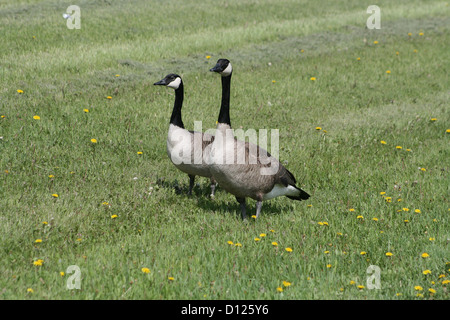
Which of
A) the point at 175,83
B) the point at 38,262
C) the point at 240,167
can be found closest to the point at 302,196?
the point at 240,167

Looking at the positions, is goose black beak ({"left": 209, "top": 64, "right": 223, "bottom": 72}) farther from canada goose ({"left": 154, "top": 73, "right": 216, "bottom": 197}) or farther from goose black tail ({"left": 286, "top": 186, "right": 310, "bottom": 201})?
goose black tail ({"left": 286, "top": 186, "right": 310, "bottom": 201})

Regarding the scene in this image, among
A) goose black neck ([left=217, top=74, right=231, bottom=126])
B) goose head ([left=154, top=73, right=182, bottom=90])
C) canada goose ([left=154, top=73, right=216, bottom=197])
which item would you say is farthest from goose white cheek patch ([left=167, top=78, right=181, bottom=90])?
goose black neck ([left=217, top=74, right=231, bottom=126])

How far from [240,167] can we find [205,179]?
2373 millimetres

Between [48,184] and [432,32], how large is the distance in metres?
16.3

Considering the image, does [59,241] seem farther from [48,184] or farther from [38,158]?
[38,158]

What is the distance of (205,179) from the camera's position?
866 cm

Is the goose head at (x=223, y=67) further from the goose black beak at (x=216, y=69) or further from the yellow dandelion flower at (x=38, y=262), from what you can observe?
the yellow dandelion flower at (x=38, y=262)

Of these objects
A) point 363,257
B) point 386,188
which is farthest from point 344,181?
point 363,257

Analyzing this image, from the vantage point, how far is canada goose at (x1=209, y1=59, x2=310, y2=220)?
248 inches

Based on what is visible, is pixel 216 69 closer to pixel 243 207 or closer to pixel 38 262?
pixel 243 207

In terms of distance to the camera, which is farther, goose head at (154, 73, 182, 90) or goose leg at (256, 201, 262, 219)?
goose head at (154, 73, 182, 90)

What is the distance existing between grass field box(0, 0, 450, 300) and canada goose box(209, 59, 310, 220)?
413 mm
